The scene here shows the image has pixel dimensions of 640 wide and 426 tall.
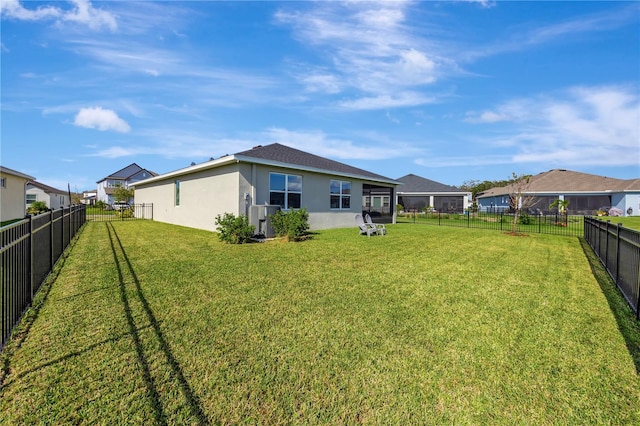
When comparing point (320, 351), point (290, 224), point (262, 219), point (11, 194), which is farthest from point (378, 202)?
point (11, 194)

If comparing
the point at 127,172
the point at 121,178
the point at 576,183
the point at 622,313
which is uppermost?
the point at 127,172

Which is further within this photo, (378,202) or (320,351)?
(378,202)

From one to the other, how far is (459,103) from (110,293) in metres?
19.4

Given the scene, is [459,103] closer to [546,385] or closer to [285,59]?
[285,59]

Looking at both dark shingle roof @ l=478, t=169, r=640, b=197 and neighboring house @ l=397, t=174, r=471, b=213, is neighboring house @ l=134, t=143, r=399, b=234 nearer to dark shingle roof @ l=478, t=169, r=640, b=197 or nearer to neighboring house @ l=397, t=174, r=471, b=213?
neighboring house @ l=397, t=174, r=471, b=213

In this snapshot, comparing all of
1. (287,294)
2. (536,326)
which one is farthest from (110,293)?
(536,326)

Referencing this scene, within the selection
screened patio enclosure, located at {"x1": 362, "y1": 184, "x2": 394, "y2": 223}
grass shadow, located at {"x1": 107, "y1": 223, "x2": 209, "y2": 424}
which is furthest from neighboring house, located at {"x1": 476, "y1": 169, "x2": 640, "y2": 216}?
grass shadow, located at {"x1": 107, "y1": 223, "x2": 209, "y2": 424}

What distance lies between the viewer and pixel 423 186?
39.9m

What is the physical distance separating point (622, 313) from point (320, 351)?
14.8 feet

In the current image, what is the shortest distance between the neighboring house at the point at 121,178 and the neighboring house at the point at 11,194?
1361 inches

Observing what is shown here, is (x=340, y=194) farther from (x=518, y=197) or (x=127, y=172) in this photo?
(x=127, y=172)

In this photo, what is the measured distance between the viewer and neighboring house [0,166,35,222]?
16.4 meters

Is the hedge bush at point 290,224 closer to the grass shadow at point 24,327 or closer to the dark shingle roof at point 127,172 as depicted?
the grass shadow at point 24,327

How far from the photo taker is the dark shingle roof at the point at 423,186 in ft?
125
